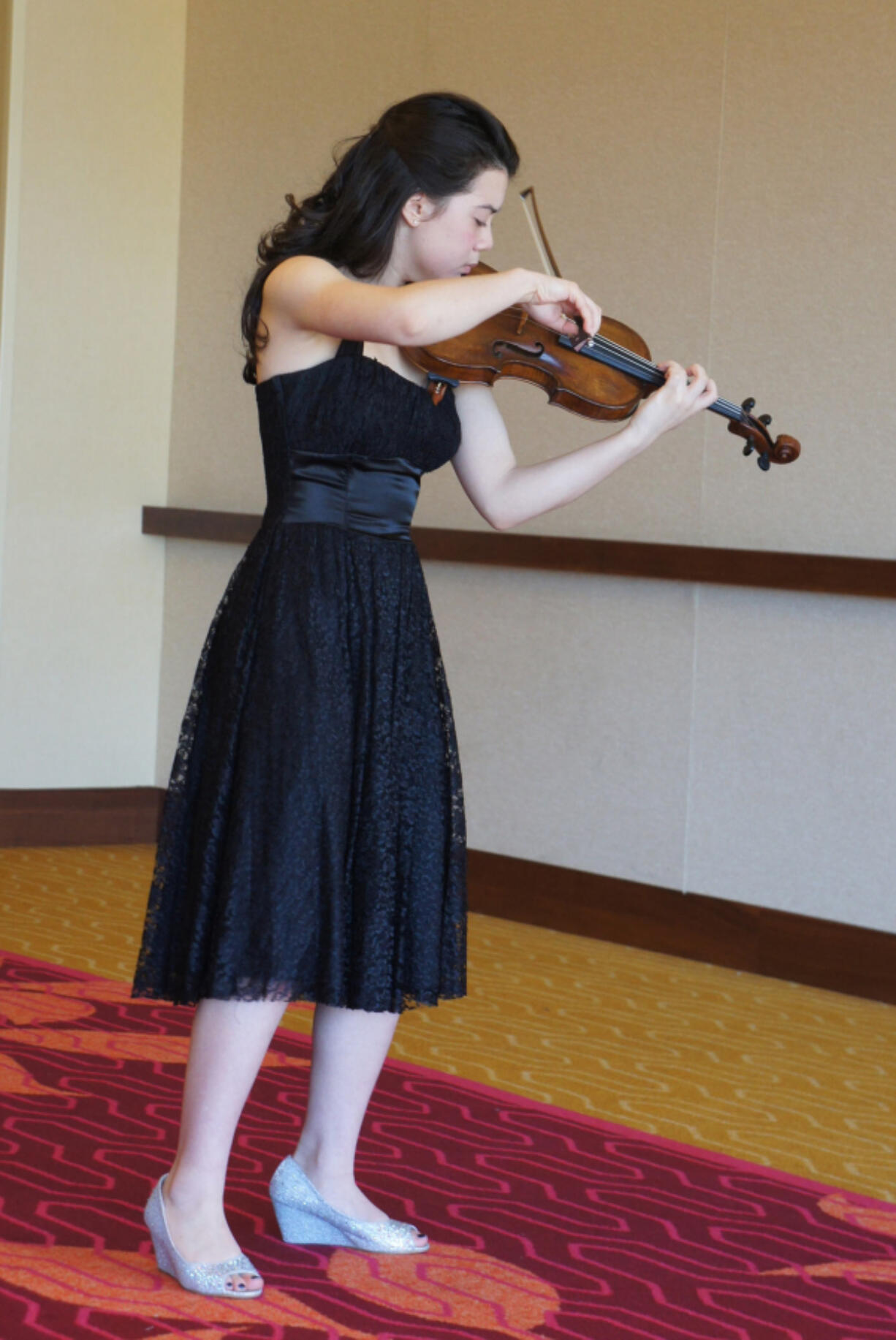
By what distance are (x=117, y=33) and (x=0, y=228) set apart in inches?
29.5

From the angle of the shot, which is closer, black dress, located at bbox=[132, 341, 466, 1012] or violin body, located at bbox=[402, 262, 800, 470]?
black dress, located at bbox=[132, 341, 466, 1012]

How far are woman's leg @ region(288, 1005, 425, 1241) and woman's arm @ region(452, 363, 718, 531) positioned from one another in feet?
2.26

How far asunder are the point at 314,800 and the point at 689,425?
264 cm

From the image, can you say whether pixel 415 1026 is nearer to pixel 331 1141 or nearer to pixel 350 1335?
pixel 331 1141

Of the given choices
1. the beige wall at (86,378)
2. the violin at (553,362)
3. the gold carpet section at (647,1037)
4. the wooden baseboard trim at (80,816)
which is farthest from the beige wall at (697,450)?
the violin at (553,362)

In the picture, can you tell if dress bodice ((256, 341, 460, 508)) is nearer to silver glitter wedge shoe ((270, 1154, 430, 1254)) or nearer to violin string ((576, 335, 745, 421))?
violin string ((576, 335, 745, 421))

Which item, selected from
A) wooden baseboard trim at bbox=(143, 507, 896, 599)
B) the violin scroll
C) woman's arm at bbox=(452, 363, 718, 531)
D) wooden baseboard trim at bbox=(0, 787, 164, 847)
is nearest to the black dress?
woman's arm at bbox=(452, 363, 718, 531)

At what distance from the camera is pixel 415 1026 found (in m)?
3.53

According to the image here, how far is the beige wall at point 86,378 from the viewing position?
5.39 meters

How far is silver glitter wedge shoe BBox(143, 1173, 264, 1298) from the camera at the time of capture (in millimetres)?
2012

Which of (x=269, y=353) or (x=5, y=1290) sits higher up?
(x=269, y=353)

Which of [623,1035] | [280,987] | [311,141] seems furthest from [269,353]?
[311,141]

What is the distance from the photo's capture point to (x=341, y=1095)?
7.16 feet

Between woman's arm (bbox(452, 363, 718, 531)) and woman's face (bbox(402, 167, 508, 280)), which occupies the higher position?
woman's face (bbox(402, 167, 508, 280))
